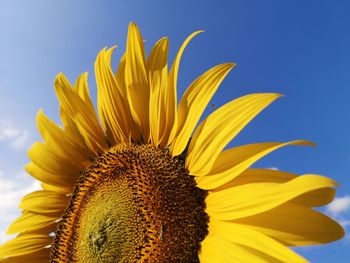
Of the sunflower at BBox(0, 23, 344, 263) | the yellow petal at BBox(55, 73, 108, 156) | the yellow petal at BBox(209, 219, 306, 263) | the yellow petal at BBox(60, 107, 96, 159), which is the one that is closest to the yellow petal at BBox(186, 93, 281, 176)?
the sunflower at BBox(0, 23, 344, 263)

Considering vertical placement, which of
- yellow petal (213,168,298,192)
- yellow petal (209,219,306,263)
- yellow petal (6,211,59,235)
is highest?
yellow petal (6,211,59,235)

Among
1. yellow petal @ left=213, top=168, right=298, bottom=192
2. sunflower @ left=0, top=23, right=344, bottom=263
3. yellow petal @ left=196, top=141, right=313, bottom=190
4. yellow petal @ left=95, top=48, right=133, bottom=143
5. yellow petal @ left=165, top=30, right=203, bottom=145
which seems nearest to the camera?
sunflower @ left=0, top=23, right=344, bottom=263

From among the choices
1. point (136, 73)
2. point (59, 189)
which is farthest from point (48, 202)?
point (136, 73)

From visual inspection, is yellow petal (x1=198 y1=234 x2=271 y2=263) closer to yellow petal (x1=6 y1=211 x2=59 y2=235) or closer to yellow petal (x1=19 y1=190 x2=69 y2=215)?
yellow petal (x1=19 y1=190 x2=69 y2=215)

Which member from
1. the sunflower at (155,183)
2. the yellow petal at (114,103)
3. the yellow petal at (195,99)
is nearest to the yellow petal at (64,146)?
the sunflower at (155,183)

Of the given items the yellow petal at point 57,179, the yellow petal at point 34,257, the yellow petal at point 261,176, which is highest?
the yellow petal at point 57,179

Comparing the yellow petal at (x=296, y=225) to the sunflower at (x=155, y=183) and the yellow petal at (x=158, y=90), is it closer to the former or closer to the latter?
the sunflower at (x=155, y=183)

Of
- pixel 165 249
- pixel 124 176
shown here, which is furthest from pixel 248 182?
pixel 124 176

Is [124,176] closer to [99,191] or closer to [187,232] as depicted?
[99,191]

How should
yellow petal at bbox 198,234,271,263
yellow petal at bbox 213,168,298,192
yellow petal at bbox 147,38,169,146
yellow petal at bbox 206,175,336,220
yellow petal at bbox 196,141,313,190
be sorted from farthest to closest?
yellow petal at bbox 147,38,169,146 → yellow petal at bbox 213,168,298,192 → yellow petal at bbox 196,141,313,190 → yellow petal at bbox 198,234,271,263 → yellow petal at bbox 206,175,336,220
